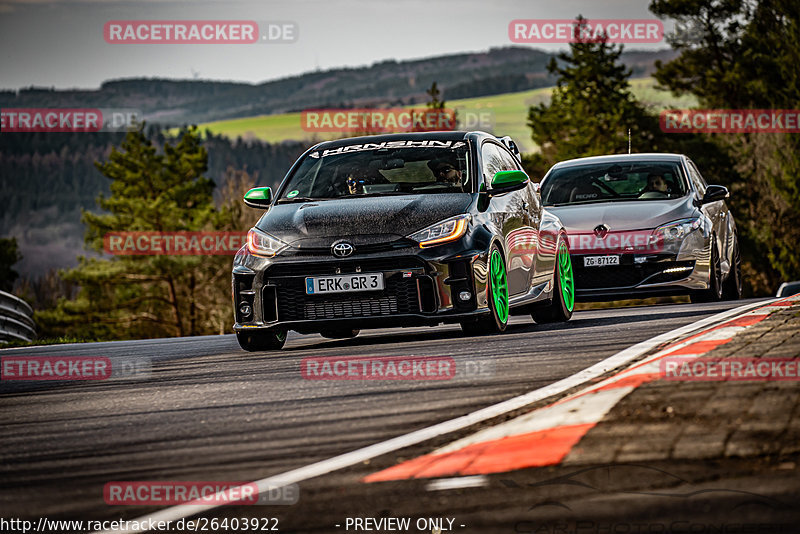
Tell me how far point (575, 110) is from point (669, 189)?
5186 centimetres

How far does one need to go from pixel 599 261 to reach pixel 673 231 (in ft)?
3.00

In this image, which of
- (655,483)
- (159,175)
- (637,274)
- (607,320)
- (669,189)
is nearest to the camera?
(655,483)

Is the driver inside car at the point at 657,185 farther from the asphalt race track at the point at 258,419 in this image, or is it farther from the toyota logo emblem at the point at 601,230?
the asphalt race track at the point at 258,419

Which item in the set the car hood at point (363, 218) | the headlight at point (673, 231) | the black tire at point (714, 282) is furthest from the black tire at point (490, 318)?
the black tire at point (714, 282)

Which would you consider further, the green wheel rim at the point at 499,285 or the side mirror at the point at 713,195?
the side mirror at the point at 713,195

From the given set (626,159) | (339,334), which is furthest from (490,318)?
(626,159)

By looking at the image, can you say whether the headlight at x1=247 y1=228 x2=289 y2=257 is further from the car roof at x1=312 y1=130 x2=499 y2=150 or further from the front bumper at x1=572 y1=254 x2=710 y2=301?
the front bumper at x1=572 y1=254 x2=710 y2=301

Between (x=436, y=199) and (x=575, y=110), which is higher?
(x=575, y=110)

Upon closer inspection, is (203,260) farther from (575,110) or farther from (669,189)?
(669,189)

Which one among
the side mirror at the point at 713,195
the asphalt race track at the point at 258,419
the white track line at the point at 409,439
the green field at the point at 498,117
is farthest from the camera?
the green field at the point at 498,117

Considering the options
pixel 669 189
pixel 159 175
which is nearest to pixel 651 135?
pixel 159 175

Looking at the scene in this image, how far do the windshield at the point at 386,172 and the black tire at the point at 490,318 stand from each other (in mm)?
753

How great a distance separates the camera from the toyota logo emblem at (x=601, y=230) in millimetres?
14305

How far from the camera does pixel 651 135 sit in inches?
→ 2484
